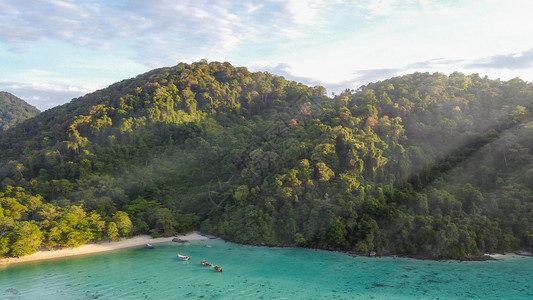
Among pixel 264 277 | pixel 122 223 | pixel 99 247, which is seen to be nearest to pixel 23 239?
pixel 99 247

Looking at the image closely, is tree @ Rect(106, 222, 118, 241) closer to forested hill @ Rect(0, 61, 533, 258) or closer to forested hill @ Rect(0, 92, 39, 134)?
forested hill @ Rect(0, 61, 533, 258)

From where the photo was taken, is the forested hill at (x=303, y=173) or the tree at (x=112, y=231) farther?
the tree at (x=112, y=231)

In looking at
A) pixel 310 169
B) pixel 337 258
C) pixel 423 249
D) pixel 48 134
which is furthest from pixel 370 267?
pixel 48 134

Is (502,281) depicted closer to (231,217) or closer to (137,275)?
(231,217)

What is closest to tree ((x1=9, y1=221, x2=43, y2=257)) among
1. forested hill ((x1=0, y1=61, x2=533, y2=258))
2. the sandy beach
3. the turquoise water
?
forested hill ((x1=0, y1=61, x2=533, y2=258))

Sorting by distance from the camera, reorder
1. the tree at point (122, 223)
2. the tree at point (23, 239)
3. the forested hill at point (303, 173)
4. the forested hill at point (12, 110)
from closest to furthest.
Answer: the tree at point (23, 239), the forested hill at point (303, 173), the tree at point (122, 223), the forested hill at point (12, 110)

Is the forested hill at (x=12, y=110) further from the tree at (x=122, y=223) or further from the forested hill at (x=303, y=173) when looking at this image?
the tree at (x=122, y=223)

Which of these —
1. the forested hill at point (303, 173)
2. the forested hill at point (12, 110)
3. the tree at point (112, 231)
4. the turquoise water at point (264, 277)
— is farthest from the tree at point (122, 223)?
the forested hill at point (12, 110)
